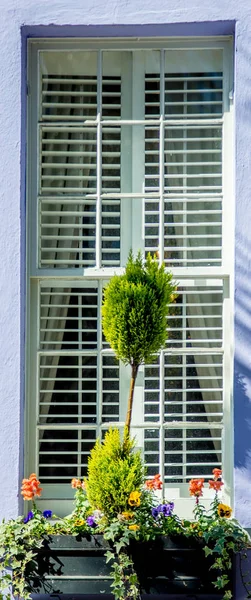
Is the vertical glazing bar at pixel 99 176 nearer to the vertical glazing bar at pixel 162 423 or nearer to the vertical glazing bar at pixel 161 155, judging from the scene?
the vertical glazing bar at pixel 161 155

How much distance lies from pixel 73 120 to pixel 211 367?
5.39 feet

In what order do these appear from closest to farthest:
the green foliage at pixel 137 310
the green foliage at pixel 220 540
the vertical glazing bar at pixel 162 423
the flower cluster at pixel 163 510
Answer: the green foliage at pixel 137 310 → the green foliage at pixel 220 540 → the flower cluster at pixel 163 510 → the vertical glazing bar at pixel 162 423

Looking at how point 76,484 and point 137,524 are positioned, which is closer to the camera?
point 137,524

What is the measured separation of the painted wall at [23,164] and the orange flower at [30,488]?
11 cm

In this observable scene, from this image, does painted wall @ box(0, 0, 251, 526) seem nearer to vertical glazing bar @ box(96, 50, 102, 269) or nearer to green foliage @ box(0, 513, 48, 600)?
green foliage @ box(0, 513, 48, 600)

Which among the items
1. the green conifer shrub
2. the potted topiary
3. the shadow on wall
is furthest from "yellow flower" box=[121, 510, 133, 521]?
the green conifer shrub

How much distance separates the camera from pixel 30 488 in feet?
15.6

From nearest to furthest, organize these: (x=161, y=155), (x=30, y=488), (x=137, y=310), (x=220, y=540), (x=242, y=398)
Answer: (x=137, y=310), (x=220, y=540), (x=30, y=488), (x=242, y=398), (x=161, y=155)

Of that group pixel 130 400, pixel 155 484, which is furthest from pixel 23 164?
pixel 155 484

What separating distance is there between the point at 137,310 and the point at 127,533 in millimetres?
1165

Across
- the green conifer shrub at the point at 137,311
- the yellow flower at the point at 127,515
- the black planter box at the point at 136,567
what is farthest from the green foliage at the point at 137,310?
the black planter box at the point at 136,567

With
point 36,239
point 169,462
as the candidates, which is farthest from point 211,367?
point 36,239

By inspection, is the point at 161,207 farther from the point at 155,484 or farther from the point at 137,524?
the point at 137,524

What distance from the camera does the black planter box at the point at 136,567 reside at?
4.70 metres
